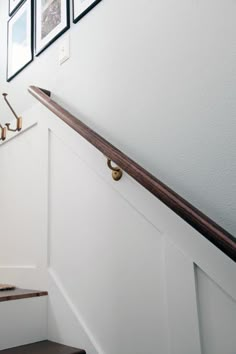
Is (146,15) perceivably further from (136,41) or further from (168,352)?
(168,352)

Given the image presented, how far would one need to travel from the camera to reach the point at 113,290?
108 centimetres

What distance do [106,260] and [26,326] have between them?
17.3 inches

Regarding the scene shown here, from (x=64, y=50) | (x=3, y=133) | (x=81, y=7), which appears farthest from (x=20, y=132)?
(x=81, y=7)

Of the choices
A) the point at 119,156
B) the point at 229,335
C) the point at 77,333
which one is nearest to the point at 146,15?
the point at 119,156

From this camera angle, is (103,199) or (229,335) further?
(103,199)

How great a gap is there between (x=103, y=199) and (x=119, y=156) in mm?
258

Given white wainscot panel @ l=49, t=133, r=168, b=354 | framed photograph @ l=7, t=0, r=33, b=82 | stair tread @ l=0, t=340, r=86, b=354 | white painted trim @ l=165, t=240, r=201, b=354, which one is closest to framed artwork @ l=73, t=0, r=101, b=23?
→ framed photograph @ l=7, t=0, r=33, b=82

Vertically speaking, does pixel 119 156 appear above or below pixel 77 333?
above

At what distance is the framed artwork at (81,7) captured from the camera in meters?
1.43

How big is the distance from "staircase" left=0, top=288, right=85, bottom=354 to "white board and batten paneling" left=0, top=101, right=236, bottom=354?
0.12ft

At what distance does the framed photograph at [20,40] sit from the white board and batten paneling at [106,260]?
0.46m

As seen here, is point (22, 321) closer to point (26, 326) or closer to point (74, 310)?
point (26, 326)

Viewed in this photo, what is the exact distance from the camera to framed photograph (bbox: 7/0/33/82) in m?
1.93

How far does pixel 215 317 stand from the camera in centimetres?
79
